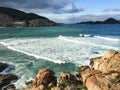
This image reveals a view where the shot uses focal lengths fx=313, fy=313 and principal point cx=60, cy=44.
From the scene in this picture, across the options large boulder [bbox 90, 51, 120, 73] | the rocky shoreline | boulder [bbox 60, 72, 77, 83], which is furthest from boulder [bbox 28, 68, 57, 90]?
large boulder [bbox 90, 51, 120, 73]

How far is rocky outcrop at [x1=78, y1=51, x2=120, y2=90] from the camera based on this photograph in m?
19.6

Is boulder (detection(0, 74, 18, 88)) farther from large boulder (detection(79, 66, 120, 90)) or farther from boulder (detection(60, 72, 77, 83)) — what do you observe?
large boulder (detection(79, 66, 120, 90))

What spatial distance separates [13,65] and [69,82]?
1636 cm

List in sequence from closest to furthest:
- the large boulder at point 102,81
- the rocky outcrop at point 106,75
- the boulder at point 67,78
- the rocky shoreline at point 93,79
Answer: the large boulder at point 102,81 → the rocky outcrop at point 106,75 → the rocky shoreline at point 93,79 → the boulder at point 67,78

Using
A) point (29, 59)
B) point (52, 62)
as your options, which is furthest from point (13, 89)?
point (29, 59)

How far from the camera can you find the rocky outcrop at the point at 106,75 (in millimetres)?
19609

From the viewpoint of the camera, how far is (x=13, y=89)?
2702cm

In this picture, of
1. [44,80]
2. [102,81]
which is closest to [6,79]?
[44,80]

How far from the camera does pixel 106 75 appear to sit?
20.7 meters

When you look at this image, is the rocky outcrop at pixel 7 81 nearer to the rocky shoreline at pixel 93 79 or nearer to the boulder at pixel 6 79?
the boulder at pixel 6 79

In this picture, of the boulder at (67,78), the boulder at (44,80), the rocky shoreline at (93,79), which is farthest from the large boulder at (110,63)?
the boulder at (44,80)

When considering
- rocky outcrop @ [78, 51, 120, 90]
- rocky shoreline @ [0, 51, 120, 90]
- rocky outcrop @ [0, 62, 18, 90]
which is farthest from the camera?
rocky outcrop @ [0, 62, 18, 90]

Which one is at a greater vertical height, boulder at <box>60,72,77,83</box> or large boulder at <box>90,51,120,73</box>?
large boulder at <box>90,51,120,73</box>

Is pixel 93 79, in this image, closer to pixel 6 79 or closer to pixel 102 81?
Answer: pixel 102 81
